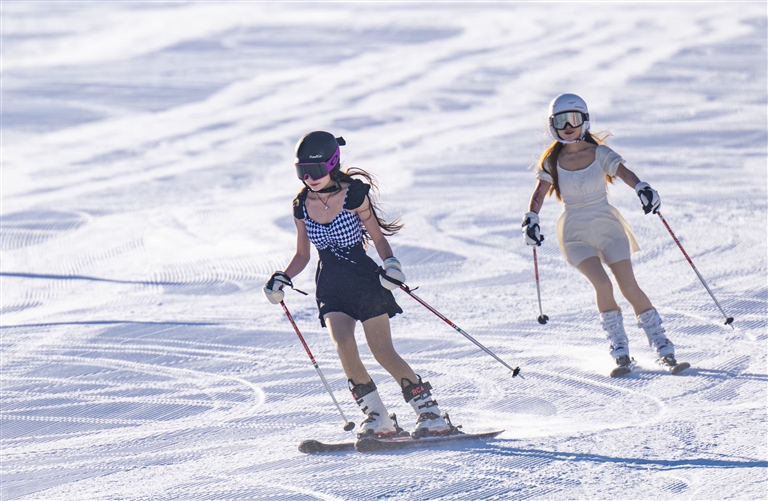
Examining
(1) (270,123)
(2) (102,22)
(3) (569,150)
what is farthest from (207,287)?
(2) (102,22)

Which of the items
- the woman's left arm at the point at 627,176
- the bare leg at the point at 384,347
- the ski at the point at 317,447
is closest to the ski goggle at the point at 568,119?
the woman's left arm at the point at 627,176

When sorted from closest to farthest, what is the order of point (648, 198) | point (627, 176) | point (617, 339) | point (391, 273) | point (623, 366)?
point (391, 273) < point (648, 198) < point (627, 176) < point (623, 366) < point (617, 339)

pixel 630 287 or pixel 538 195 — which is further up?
pixel 538 195

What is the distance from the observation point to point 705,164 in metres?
11.9

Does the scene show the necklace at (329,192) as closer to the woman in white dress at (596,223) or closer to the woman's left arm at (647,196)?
the woman in white dress at (596,223)

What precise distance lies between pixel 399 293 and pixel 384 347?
3091 millimetres

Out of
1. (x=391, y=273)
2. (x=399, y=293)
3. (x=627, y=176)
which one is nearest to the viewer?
(x=391, y=273)

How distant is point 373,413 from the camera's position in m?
4.91

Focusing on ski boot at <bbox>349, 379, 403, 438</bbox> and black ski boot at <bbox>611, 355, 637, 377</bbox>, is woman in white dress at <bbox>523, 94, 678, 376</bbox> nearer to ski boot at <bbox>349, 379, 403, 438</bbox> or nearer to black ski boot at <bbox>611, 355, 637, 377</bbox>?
black ski boot at <bbox>611, 355, 637, 377</bbox>

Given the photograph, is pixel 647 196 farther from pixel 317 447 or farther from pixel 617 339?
pixel 317 447

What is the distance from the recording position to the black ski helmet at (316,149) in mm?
4754

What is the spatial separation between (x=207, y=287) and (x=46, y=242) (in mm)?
2322

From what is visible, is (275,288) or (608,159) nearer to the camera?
(275,288)

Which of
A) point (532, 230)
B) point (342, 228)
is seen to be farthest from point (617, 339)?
point (342, 228)
